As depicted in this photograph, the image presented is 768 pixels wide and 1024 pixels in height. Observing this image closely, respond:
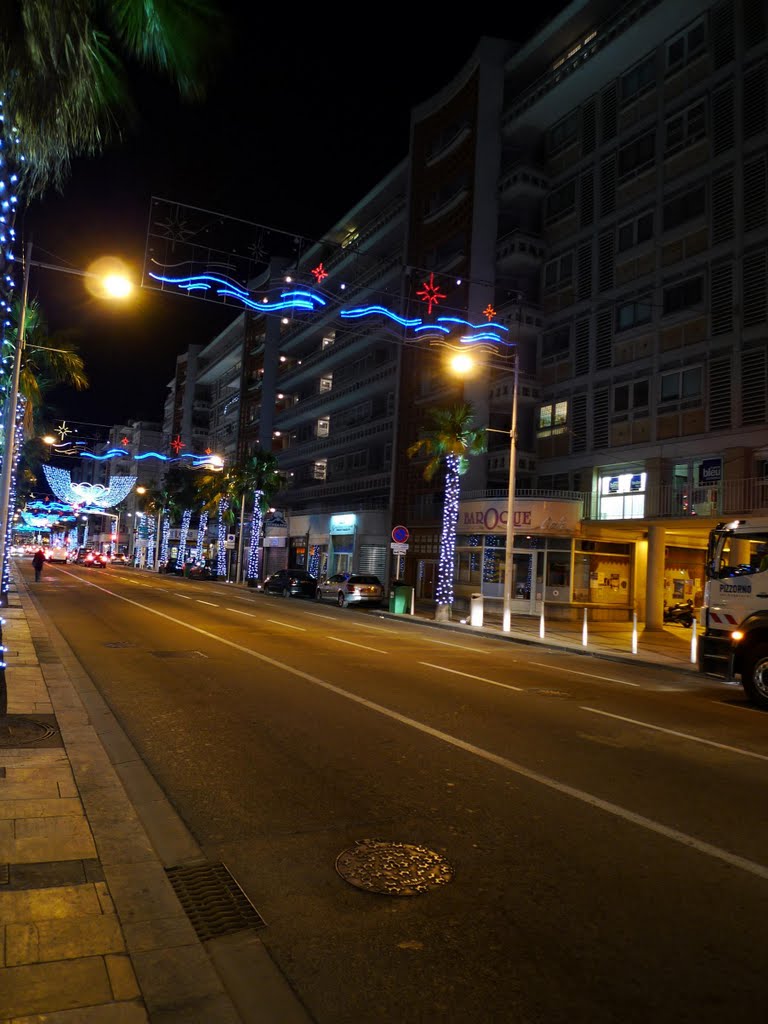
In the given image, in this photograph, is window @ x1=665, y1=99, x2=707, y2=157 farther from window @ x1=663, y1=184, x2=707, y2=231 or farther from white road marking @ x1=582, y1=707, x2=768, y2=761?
white road marking @ x1=582, y1=707, x2=768, y2=761

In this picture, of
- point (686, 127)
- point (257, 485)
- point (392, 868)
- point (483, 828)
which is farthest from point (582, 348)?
point (392, 868)

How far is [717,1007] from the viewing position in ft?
11.2

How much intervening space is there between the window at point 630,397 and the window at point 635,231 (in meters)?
6.00

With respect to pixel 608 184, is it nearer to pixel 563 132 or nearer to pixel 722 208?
pixel 563 132

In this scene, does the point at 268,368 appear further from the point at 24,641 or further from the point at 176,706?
the point at 176,706

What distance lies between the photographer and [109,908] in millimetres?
4102

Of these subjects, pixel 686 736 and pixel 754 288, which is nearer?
pixel 686 736

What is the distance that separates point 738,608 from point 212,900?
36.7ft

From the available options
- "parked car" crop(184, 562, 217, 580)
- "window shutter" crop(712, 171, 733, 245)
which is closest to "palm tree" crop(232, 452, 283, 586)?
"parked car" crop(184, 562, 217, 580)

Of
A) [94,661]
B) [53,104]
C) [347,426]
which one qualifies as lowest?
[94,661]

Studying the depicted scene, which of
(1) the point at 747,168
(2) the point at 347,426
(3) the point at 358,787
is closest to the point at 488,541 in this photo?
(1) the point at 747,168

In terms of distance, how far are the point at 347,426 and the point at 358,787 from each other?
162 ft

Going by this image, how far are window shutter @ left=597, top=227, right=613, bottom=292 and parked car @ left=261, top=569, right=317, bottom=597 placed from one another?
20.8 m

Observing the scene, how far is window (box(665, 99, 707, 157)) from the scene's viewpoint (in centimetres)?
2955
